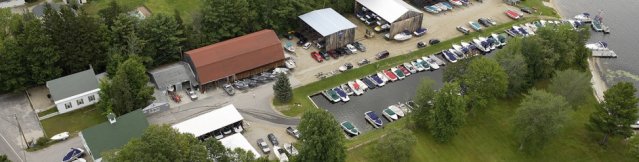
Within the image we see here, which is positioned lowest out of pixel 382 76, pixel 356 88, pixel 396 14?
pixel 356 88

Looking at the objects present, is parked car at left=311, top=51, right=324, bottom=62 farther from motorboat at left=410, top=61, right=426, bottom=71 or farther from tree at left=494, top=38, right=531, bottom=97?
tree at left=494, top=38, right=531, bottom=97

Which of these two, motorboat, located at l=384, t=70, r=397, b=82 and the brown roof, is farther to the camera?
motorboat, located at l=384, t=70, r=397, b=82

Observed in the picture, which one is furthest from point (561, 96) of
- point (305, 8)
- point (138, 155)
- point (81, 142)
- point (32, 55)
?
point (32, 55)

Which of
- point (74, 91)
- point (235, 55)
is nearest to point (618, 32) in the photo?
point (235, 55)

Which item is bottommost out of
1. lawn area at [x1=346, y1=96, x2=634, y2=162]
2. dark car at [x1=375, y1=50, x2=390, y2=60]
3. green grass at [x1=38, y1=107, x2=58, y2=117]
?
lawn area at [x1=346, y1=96, x2=634, y2=162]

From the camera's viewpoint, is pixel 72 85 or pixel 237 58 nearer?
pixel 72 85

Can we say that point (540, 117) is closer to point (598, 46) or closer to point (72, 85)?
point (598, 46)

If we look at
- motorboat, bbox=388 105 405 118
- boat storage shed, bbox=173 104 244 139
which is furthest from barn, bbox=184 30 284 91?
motorboat, bbox=388 105 405 118
